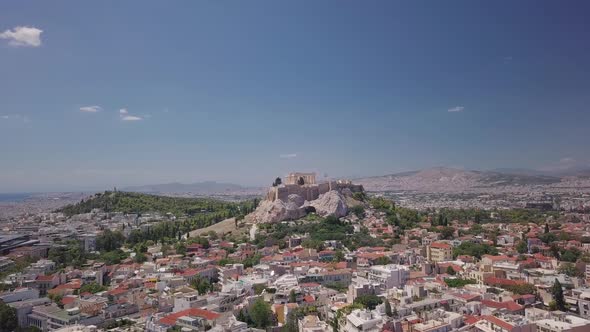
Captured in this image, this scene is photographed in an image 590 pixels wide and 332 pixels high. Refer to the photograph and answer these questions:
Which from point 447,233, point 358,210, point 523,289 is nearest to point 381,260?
point 523,289

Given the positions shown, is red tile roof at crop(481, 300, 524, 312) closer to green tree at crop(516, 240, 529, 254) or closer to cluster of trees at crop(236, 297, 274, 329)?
cluster of trees at crop(236, 297, 274, 329)

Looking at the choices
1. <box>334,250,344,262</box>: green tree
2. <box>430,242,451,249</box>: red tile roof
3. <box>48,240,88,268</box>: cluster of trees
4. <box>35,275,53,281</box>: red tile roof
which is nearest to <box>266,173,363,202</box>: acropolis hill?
<box>334,250,344,262</box>: green tree

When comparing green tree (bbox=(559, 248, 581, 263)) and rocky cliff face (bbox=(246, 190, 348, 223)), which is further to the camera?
rocky cliff face (bbox=(246, 190, 348, 223))

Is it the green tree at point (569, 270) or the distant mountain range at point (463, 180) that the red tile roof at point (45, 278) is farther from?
the distant mountain range at point (463, 180)

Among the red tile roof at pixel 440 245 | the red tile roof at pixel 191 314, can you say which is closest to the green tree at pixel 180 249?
the red tile roof at pixel 191 314

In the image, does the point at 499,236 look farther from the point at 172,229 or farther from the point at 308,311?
the point at 172,229

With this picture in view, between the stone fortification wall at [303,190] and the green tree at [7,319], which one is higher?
the stone fortification wall at [303,190]
